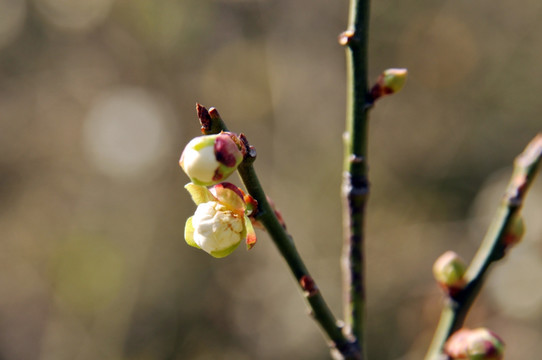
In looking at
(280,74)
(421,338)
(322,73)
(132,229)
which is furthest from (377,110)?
(132,229)

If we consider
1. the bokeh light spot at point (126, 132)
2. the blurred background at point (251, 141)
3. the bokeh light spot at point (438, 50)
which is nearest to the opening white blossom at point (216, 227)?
the blurred background at point (251, 141)

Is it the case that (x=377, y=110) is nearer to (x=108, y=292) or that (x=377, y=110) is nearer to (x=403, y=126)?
(x=403, y=126)

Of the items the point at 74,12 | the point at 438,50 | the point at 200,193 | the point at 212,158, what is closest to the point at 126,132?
the point at 74,12

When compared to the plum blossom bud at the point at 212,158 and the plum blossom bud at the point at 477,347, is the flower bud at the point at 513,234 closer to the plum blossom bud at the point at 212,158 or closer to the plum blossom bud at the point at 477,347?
the plum blossom bud at the point at 477,347

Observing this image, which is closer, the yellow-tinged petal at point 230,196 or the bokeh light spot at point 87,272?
the yellow-tinged petal at point 230,196

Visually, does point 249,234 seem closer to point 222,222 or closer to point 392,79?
point 222,222
